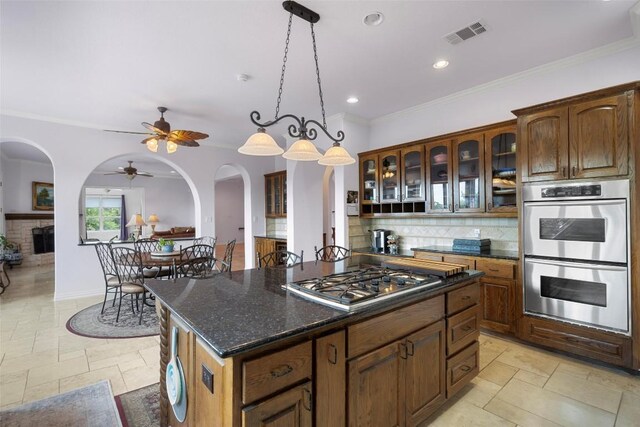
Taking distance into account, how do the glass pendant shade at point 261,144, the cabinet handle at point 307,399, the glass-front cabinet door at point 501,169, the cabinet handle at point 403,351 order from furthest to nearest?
the glass-front cabinet door at point 501,169
the glass pendant shade at point 261,144
the cabinet handle at point 403,351
the cabinet handle at point 307,399

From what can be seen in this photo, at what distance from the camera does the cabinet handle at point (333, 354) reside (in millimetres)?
1344

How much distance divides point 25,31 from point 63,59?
0.45m

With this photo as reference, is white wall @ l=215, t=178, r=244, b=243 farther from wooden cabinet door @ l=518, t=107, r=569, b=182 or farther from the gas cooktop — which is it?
the gas cooktop

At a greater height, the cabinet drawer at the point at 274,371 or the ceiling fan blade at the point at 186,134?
the ceiling fan blade at the point at 186,134

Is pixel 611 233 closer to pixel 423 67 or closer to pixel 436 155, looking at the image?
pixel 436 155

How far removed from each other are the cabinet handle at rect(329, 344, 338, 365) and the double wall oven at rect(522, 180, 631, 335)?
8.12 feet

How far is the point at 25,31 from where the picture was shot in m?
2.47

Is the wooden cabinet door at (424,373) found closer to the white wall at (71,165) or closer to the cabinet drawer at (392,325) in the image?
the cabinet drawer at (392,325)

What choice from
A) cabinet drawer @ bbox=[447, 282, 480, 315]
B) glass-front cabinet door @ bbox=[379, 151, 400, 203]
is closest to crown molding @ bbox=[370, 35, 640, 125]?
glass-front cabinet door @ bbox=[379, 151, 400, 203]

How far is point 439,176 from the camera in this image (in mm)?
3848

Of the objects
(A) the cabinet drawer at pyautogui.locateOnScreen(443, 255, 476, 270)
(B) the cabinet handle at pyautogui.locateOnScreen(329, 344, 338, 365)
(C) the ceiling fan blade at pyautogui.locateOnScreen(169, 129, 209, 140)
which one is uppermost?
(C) the ceiling fan blade at pyautogui.locateOnScreen(169, 129, 209, 140)

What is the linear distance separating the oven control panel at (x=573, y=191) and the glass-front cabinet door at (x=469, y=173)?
70cm

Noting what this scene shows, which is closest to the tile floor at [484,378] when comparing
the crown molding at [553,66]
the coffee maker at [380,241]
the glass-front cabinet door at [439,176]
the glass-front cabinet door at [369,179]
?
the glass-front cabinet door at [439,176]

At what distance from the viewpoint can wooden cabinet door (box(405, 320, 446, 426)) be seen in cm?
174
